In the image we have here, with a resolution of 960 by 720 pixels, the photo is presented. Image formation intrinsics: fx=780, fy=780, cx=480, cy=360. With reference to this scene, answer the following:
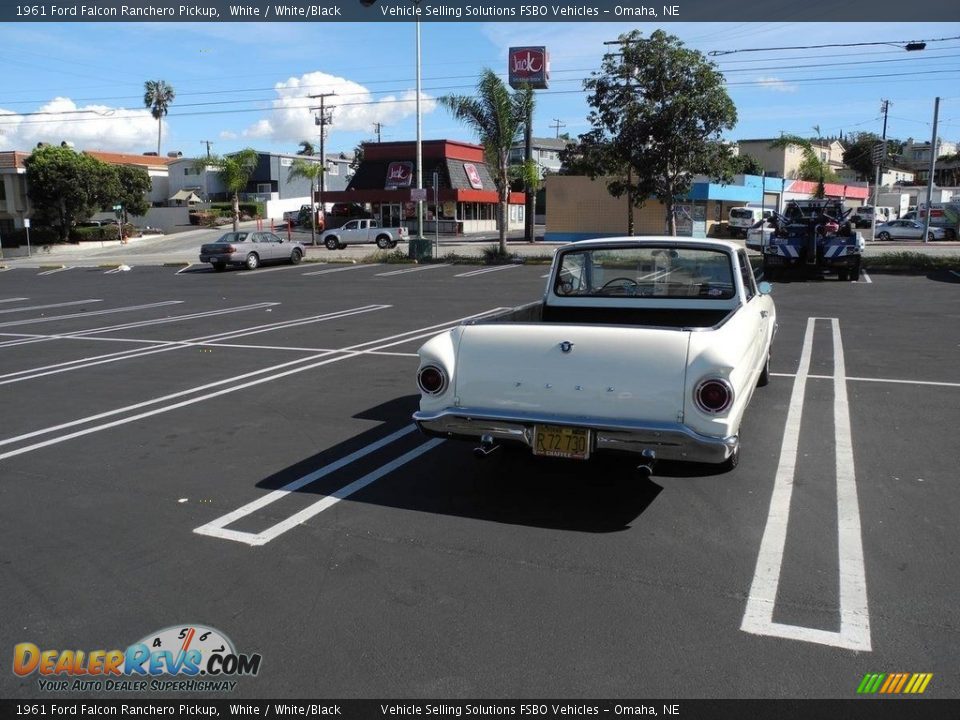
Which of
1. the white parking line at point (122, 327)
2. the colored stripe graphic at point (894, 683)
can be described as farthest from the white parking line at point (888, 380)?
the white parking line at point (122, 327)

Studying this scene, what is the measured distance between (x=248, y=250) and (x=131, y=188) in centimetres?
3064

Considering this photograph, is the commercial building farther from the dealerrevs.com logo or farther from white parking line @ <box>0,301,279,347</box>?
the dealerrevs.com logo

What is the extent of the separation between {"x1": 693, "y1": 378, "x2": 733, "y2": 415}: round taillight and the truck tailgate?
106 millimetres

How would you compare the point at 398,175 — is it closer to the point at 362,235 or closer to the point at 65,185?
the point at 362,235

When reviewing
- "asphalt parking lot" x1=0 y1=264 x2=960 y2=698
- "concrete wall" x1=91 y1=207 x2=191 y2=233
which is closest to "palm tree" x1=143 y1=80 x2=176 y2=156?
"concrete wall" x1=91 y1=207 x2=191 y2=233

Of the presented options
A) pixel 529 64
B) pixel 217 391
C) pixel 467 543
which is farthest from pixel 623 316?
pixel 529 64

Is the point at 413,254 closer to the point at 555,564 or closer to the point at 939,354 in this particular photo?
the point at 939,354

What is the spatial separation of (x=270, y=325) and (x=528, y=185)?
949 inches

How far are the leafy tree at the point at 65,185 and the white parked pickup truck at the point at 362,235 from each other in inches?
789

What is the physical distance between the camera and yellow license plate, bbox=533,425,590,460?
183 inches

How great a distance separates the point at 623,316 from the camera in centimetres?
659

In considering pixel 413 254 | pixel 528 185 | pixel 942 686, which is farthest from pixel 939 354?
pixel 528 185

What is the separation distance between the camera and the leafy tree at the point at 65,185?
50031 mm
